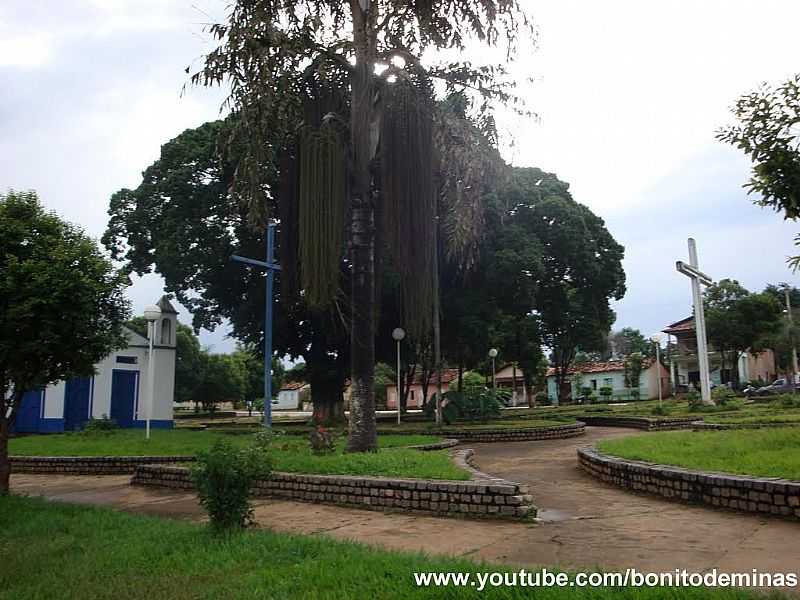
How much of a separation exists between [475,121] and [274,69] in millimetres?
3924

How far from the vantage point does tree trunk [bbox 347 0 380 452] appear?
470 inches

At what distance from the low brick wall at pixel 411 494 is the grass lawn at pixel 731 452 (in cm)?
283

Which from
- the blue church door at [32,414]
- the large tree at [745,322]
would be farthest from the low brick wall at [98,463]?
the large tree at [745,322]

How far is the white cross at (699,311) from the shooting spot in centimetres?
2642

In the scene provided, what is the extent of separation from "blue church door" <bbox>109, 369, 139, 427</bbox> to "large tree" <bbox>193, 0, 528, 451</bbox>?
16.2 metres

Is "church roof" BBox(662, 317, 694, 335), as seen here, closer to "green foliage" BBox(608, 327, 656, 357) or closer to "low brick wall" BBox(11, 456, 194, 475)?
"green foliage" BBox(608, 327, 656, 357)

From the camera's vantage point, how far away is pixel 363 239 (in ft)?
40.3

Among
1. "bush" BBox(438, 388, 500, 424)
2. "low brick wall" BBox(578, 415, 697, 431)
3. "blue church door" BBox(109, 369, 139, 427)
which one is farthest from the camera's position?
"bush" BBox(438, 388, 500, 424)

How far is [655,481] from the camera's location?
343 inches

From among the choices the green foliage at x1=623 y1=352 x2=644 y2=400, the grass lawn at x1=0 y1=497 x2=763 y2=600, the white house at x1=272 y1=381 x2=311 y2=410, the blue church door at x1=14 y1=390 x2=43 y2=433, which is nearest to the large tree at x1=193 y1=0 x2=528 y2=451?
the grass lawn at x1=0 y1=497 x2=763 y2=600

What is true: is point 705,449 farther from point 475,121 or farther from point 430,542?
point 475,121

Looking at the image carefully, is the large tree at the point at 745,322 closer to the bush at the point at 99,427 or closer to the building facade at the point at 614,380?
the building facade at the point at 614,380

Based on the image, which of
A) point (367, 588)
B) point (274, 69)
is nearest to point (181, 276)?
point (274, 69)

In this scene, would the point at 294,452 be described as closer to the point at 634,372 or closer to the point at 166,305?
the point at 166,305
